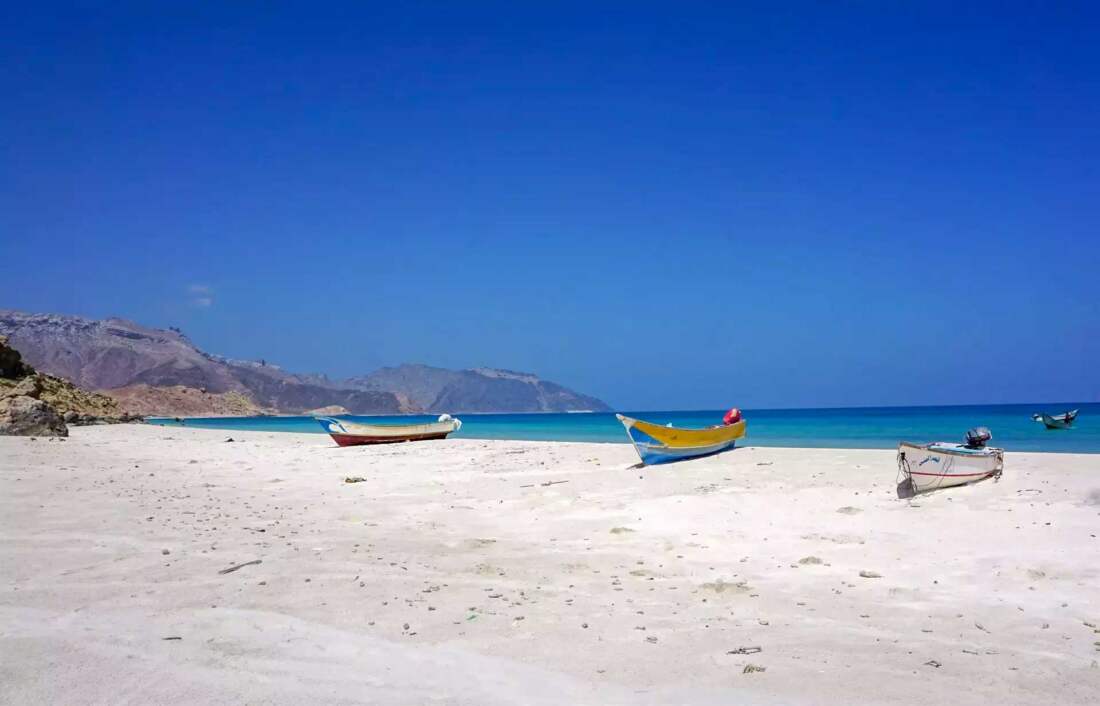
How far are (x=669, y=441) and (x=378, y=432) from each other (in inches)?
591

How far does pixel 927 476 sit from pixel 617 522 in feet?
18.9

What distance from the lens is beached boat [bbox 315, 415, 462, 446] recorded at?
96.7 feet

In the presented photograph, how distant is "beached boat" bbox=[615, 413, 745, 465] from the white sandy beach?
5.43m

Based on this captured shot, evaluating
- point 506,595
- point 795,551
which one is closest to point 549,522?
point 795,551

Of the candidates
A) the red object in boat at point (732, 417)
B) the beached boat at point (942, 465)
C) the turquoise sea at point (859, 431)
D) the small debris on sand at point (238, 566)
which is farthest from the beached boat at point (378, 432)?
the small debris on sand at point (238, 566)

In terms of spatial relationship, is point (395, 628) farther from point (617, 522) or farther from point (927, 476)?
point (927, 476)

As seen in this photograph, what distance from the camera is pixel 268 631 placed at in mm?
4918

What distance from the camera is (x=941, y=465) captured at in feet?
41.1

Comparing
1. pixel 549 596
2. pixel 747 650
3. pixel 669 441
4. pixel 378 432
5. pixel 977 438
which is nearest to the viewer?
pixel 747 650

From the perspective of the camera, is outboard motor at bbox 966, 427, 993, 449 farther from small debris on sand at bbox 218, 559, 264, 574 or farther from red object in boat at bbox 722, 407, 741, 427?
small debris on sand at bbox 218, 559, 264, 574

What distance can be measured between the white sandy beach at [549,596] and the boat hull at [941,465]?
53cm

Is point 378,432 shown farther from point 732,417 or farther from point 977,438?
point 977,438

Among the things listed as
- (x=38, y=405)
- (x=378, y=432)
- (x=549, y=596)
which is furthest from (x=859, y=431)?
(x=549, y=596)

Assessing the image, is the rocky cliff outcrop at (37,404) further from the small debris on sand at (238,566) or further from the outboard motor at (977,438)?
the outboard motor at (977,438)
